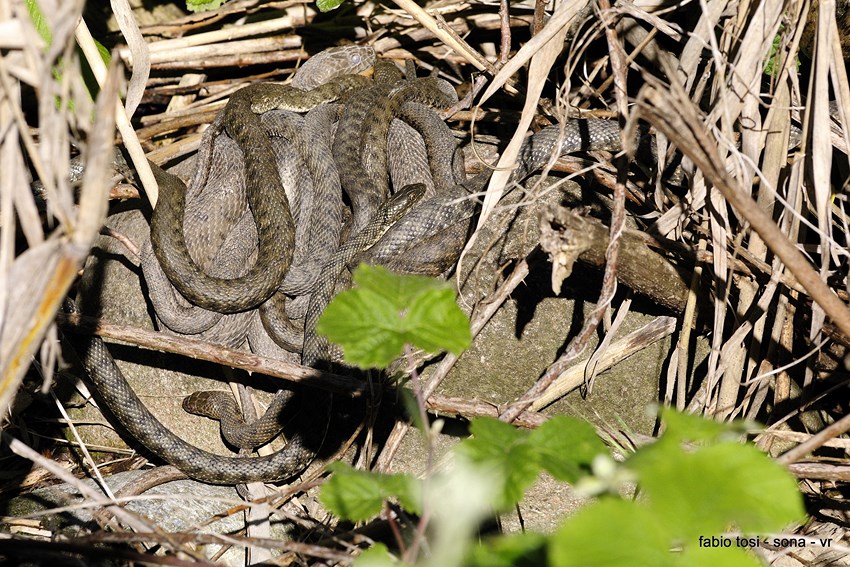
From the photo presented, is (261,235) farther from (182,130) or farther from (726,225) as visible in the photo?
(726,225)

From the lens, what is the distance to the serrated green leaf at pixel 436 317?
183cm

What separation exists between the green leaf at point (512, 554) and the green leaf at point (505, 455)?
9cm

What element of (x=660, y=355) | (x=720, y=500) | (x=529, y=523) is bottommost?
(x=529, y=523)

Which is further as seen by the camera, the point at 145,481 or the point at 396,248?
the point at 396,248

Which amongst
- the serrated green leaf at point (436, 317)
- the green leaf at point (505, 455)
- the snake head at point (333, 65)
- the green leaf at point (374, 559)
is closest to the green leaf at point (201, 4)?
the snake head at point (333, 65)

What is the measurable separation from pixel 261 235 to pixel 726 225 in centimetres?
277

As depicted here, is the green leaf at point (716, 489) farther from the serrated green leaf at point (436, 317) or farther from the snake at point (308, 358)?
the snake at point (308, 358)

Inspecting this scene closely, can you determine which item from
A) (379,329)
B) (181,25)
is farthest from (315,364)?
(181,25)

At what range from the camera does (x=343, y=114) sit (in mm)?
5098

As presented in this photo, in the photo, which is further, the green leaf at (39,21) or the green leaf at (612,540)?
the green leaf at (39,21)

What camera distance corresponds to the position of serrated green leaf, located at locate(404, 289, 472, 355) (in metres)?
1.83

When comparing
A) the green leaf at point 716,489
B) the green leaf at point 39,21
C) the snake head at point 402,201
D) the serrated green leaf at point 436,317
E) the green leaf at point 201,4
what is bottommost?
the snake head at point 402,201

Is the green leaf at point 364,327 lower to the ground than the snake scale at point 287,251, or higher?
higher

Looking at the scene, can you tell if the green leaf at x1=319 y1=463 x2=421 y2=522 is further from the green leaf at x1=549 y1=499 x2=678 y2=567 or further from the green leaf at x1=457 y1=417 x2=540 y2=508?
the green leaf at x1=549 y1=499 x2=678 y2=567
